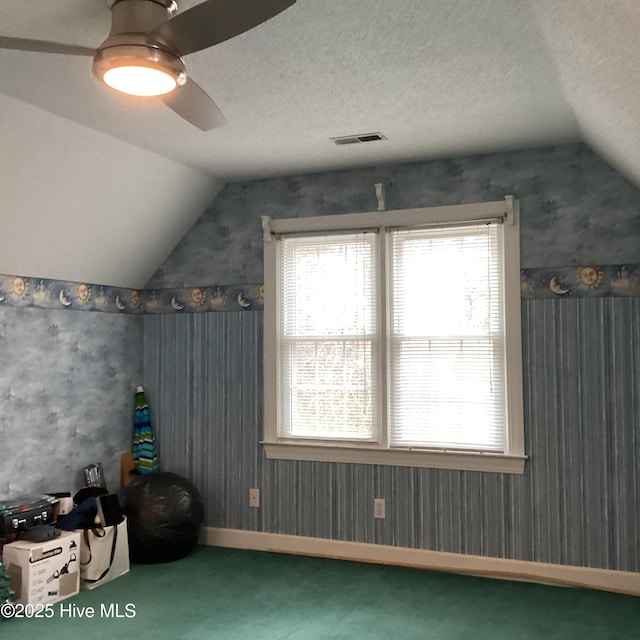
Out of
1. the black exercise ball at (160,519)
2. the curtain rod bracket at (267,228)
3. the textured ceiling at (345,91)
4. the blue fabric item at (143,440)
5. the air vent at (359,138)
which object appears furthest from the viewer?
the blue fabric item at (143,440)

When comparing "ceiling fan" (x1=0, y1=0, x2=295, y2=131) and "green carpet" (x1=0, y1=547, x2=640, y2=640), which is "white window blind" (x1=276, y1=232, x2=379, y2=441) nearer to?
"green carpet" (x1=0, y1=547, x2=640, y2=640)

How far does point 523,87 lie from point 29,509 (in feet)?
10.8

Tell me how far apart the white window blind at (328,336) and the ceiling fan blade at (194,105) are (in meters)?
1.95

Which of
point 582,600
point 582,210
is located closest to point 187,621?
point 582,600

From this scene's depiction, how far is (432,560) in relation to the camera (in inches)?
165

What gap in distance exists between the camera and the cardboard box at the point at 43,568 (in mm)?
3494

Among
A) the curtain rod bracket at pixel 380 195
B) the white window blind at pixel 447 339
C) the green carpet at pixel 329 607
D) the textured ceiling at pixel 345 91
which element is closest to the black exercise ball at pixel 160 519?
the green carpet at pixel 329 607

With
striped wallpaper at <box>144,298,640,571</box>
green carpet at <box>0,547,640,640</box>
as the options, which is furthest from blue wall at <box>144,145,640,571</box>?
green carpet at <box>0,547,640,640</box>

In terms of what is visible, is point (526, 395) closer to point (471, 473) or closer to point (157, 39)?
point (471, 473)

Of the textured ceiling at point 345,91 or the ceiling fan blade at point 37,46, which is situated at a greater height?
the textured ceiling at point 345,91

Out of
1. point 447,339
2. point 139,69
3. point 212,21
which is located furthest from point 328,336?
point 212,21

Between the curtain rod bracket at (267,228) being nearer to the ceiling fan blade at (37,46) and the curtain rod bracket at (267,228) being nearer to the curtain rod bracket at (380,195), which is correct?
the curtain rod bracket at (380,195)

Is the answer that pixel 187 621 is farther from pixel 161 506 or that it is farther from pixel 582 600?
pixel 582 600

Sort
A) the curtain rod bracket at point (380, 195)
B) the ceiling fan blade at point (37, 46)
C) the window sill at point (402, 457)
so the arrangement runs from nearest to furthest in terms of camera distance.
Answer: the ceiling fan blade at point (37, 46)
the window sill at point (402, 457)
the curtain rod bracket at point (380, 195)
